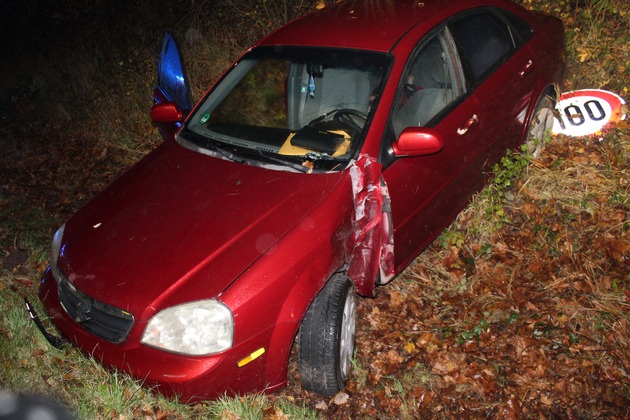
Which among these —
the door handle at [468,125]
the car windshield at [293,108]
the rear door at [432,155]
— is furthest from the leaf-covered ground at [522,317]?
the car windshield at [293,108]

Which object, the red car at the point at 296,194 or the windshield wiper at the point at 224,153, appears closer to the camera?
the red car at the point at 296,194

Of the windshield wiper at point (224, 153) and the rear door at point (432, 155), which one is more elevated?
the windshield wiper at point (224, 153)

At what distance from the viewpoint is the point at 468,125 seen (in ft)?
12.3

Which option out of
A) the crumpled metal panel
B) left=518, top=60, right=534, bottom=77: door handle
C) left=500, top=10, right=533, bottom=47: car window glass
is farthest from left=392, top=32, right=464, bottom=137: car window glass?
left=500, top=10, right=533, bottom=47: car window glass

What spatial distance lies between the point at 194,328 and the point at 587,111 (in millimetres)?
4168

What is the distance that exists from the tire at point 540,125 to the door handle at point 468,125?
0.90m

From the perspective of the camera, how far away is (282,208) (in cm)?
297

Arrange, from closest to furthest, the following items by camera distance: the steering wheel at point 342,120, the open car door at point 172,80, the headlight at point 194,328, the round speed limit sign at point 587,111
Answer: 1. the headlight at point 194,328
2. the steering wheel at point 342,120
3. the round speed limit sign at point 587,111
4. the open car door at point 172,80

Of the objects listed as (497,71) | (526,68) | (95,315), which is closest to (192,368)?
(95,315)

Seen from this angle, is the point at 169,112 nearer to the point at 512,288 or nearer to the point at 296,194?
the point at 296,194

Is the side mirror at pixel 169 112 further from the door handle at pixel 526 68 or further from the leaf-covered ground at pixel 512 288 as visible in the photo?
the door handle at pixel 526 68

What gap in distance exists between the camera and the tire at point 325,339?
2947 mm

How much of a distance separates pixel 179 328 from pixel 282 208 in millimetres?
822

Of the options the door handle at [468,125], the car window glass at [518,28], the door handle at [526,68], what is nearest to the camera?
the door handle at [468,125]
